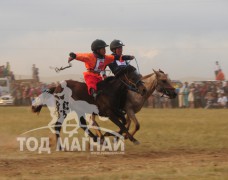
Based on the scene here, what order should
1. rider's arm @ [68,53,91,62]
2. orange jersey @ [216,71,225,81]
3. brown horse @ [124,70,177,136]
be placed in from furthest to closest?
orange jersey @ [216,71,225,81], brown horse @ [124,70,177,136], rider's arm @ [68,53,91,62]

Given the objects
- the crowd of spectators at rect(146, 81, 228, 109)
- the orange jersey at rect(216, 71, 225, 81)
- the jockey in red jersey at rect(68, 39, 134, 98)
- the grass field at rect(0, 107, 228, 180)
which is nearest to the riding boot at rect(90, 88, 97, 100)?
the jockey in red jersey at rect(68, 39, 134, 98)

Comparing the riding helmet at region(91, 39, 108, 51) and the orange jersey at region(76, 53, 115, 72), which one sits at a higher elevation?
the riding helmet at region(91, 39, 108, 51)

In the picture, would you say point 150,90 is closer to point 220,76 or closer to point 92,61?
point 92,61

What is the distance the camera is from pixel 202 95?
3017 centimetres

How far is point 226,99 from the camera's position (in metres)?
29.2

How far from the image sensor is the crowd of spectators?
2923cm

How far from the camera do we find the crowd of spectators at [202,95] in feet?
95.9

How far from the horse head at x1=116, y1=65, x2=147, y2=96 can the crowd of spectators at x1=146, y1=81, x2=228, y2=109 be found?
17776 mm

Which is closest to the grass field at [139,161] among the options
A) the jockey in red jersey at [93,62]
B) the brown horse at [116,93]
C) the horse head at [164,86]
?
the brown horse at [116,93]

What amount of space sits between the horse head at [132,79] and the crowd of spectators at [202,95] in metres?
17.8

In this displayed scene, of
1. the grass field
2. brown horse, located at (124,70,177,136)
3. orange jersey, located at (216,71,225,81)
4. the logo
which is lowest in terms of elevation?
the grass field

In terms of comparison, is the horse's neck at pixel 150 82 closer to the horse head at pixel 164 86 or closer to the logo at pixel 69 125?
the horse head at pixel 164 86

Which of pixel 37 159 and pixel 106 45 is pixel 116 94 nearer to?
pixel 106 45

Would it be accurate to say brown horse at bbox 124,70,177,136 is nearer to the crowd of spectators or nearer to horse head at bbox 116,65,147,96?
horse head at bbox 116,65,147,96
